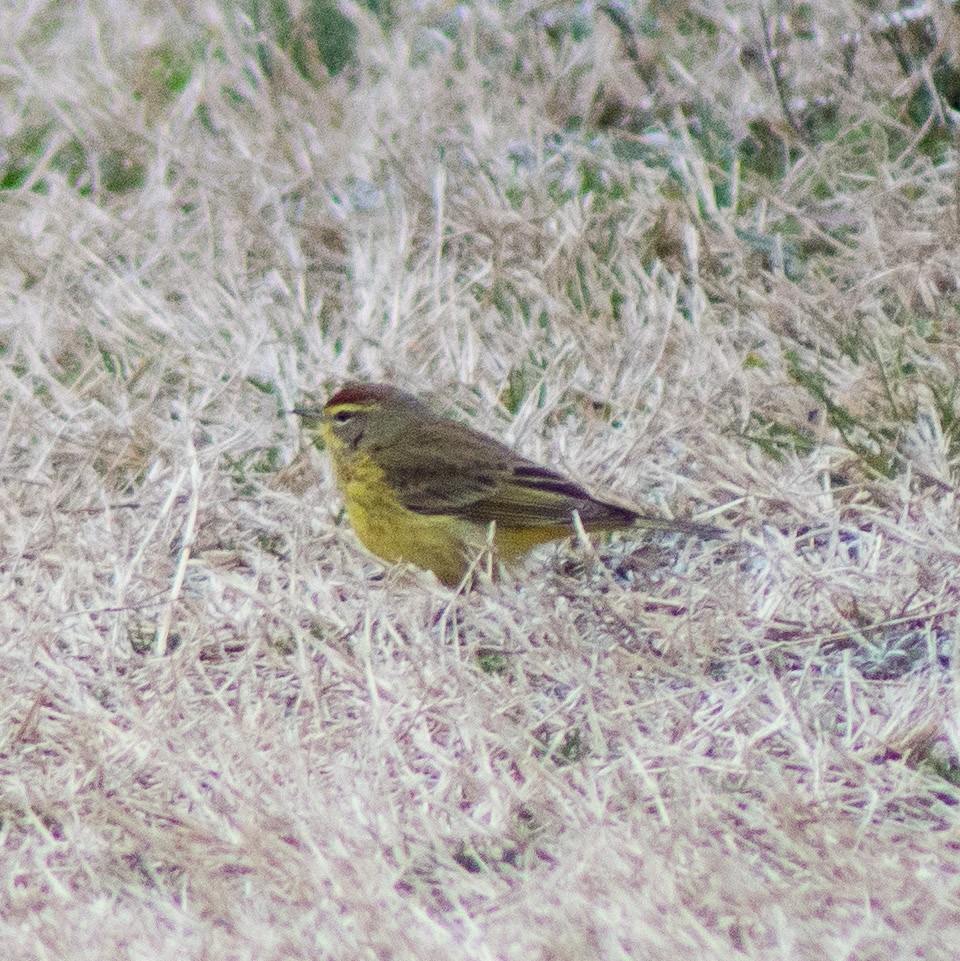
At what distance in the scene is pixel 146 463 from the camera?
5.88 metres

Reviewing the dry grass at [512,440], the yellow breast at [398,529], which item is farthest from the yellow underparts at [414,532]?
the dry grass at [512,440]

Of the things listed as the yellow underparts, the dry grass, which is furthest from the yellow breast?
the dry grass

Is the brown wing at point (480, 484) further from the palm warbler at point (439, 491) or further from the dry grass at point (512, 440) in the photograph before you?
the dry grass at point (512, 440)

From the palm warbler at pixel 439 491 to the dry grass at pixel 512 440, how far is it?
0.15 m

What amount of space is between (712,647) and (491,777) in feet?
2.89

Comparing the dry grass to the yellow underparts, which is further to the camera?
the yellow underparts

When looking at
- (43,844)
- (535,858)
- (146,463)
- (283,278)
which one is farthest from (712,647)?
(283,278)

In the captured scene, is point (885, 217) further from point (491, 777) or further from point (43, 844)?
point (43, 844)

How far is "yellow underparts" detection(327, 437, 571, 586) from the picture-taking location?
5293 mm

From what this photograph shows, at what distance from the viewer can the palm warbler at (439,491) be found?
525 centimetres

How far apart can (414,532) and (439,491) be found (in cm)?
22

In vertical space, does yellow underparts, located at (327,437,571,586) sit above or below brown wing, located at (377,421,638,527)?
below

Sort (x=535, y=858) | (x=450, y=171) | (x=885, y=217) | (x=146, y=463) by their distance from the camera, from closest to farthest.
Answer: (x=535, y=858) < (x=146, y=463) < (x=885, y=217) < (x=450, y=171)

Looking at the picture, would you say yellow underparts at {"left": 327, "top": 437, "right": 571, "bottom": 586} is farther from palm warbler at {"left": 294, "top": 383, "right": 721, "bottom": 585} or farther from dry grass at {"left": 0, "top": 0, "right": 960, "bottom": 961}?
dry grass at {"left": 0, "top": 0, "right": 960, "bottom": 961}
